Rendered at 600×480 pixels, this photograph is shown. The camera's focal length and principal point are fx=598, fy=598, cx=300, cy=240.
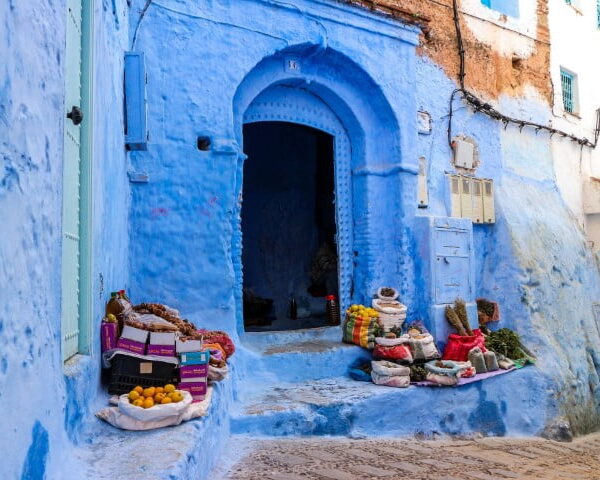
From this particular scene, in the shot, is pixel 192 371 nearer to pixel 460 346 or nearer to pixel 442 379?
pixel 442 379

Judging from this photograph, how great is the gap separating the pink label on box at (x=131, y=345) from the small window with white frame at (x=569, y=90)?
10.3 m

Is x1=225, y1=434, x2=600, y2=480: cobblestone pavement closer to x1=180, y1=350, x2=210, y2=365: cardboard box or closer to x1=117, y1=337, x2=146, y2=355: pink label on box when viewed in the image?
x1=180, y1=350, x2=210, y2=365: cardboard box

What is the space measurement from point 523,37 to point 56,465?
1046 cm

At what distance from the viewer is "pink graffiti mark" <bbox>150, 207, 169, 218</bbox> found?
6.18 meters

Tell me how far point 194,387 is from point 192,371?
0.39 ft

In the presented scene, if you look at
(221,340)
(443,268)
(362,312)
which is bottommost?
(221,340)

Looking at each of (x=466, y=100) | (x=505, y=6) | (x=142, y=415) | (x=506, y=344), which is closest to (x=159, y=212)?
(x=142, y=415)

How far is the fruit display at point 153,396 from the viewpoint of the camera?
3.83 meters

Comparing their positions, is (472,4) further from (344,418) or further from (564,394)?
(344,418)

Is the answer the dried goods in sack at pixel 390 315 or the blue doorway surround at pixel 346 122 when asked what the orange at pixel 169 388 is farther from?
the blue doorway surround at pixel 346 122

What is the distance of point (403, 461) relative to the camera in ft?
16.4

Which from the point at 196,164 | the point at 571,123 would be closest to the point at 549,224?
the point at 571,123

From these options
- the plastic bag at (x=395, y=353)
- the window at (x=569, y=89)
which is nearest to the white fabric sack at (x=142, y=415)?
the plastic bag at (x=395, y=353)

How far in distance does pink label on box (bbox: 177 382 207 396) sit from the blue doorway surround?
3885 millimetres
